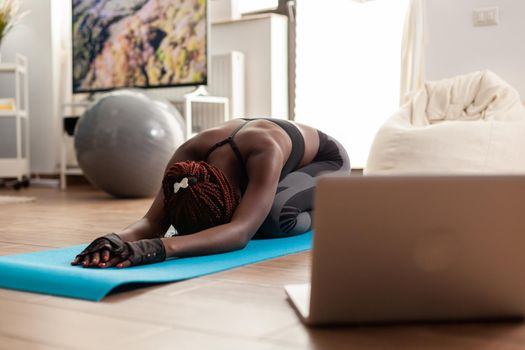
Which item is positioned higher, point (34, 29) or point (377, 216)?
point (34, 29)

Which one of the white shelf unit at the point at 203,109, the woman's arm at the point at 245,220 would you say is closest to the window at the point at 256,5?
the white shelf unit at the point at 203,109

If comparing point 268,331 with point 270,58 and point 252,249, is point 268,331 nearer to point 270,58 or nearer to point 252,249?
point 252,249

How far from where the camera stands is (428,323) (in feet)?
4.17

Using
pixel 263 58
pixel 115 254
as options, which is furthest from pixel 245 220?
pixel 263 58

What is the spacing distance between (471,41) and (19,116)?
3.41 metres

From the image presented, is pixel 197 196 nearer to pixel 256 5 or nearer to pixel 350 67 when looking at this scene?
pixel 350 67

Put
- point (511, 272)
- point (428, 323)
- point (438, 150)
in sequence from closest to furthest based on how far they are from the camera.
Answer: point (511, 272), point (428, 323), point (438, 150)

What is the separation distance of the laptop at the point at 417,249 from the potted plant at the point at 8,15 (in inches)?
197

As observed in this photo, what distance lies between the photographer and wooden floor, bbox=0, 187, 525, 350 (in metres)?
1.16

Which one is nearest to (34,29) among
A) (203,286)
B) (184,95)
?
(184,95)

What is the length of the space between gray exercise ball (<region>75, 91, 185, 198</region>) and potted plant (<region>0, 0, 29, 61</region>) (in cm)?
174

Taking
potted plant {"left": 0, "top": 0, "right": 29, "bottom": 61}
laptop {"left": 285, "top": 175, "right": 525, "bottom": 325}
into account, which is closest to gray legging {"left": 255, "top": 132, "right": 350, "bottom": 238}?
laptop {"left": 285, "top": 175, "right": 525, "bottom": 325}

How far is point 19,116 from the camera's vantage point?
549 centimetres

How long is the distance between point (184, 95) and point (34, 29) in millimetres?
1748
